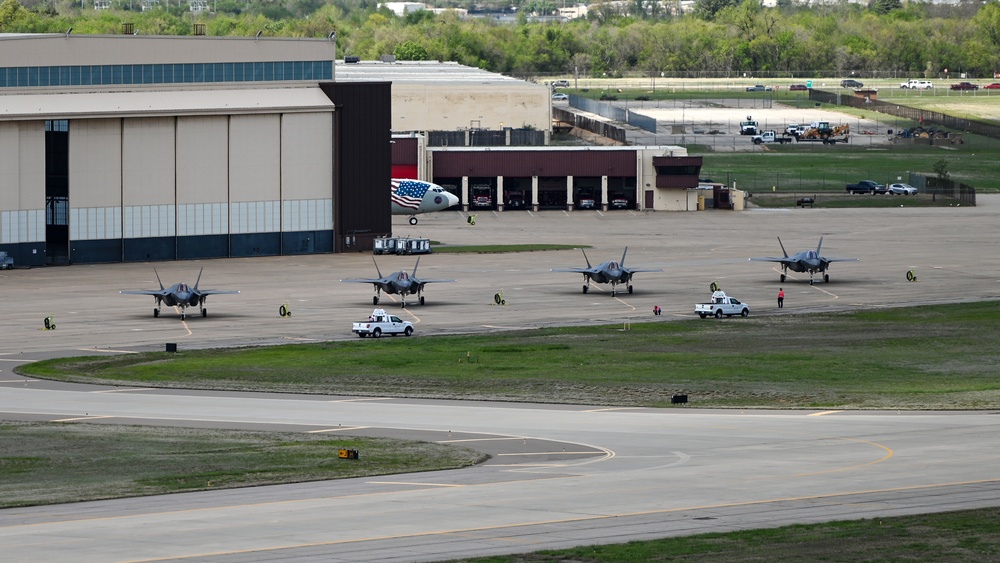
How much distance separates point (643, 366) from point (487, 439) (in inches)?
815

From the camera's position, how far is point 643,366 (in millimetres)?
74188

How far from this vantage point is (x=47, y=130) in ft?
379

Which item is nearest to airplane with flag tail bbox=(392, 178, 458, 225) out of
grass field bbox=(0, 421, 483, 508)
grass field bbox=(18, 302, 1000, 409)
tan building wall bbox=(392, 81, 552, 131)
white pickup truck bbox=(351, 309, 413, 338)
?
tan building wall bbox=(392, 81, 552, 131)

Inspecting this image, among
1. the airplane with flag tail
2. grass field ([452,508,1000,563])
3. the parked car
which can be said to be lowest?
grass field ([452,508,1000,563])

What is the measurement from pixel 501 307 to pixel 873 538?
58754mm

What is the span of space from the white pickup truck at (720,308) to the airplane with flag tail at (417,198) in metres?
58.9

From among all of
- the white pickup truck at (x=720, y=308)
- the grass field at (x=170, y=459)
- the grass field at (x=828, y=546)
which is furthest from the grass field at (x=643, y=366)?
the grass field at (x=828, y=546)

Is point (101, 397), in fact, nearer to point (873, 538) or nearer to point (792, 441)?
point (792, 441)

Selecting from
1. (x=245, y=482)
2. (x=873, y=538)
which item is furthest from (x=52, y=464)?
(x=873, y=538)

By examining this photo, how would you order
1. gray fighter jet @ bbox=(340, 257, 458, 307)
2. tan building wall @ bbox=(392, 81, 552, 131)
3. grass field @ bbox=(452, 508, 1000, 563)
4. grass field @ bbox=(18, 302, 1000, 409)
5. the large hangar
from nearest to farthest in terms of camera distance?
grass field @ bbox=(452, 508, 1000, 563), grass field @ bbox=(18, 302, 1000, 409), gray fighter jet @ bbox=(340, 257, 458, 307), the large hangar, tan building wall @ bbox=(392, 81, 552, 131)

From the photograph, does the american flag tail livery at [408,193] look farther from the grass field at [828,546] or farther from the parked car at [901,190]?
the grass field at [828,546]

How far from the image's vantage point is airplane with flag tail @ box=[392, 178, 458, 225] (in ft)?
490

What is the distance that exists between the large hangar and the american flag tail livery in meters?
19.4

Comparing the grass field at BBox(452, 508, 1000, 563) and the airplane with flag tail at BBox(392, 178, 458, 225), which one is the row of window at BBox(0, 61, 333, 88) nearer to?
the airplane with flag tail at BBox(392, 178, 458, 225)
